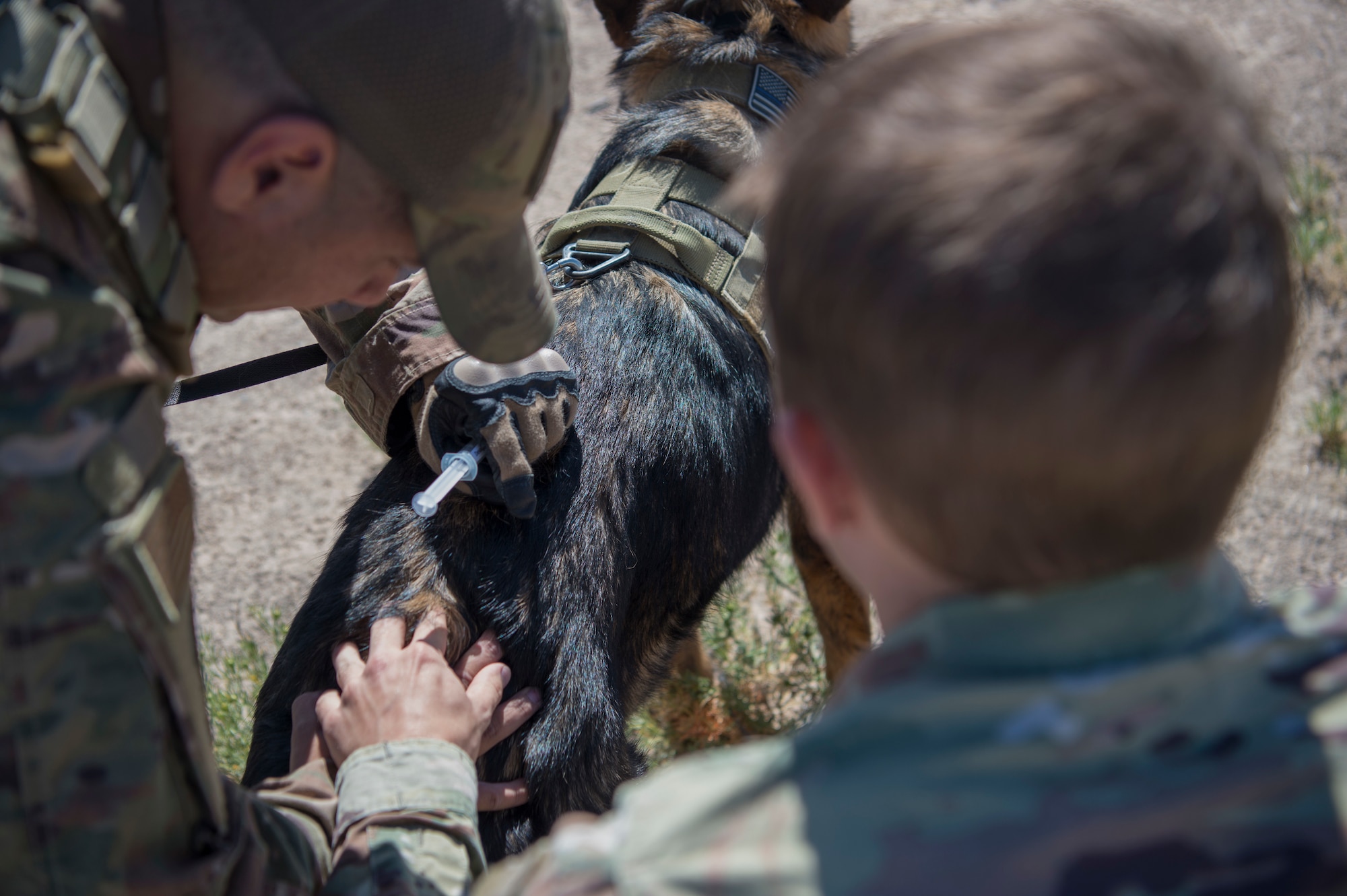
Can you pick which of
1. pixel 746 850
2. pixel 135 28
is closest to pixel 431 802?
pixel 746 850

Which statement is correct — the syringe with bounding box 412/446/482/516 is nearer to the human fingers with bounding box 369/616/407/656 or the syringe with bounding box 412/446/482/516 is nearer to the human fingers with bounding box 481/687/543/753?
the human fingers with bounding box 369/616/407/656

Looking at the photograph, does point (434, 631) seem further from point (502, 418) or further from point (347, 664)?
point (502, 418)

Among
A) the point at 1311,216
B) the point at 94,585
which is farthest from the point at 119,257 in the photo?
the point at 1311,216

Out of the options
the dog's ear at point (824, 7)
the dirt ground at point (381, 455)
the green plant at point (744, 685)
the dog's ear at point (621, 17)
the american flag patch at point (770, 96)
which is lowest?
the green plant at point (744, 685)

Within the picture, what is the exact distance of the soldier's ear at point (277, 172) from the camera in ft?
3.64

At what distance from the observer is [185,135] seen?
1.12 metres

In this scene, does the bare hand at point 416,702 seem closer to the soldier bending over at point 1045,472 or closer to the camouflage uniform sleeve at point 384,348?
the camouflage uniform sleeve at point 384,348

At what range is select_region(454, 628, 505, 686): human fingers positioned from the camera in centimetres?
178

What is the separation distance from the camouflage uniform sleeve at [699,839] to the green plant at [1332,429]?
10.0 ft

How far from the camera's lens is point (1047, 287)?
722mm

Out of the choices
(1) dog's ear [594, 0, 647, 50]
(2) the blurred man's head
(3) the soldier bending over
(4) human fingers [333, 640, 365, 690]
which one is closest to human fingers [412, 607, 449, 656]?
(4) human fingers [333, 640, 365, 690]

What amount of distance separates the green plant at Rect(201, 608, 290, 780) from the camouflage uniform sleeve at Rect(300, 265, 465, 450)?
966 mm

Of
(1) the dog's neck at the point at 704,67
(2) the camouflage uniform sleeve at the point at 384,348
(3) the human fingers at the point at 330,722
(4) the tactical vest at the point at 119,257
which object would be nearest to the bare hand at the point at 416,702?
(3) the human fingers at the point at 330,722

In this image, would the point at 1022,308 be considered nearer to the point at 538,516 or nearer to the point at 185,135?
the point at 185,135
